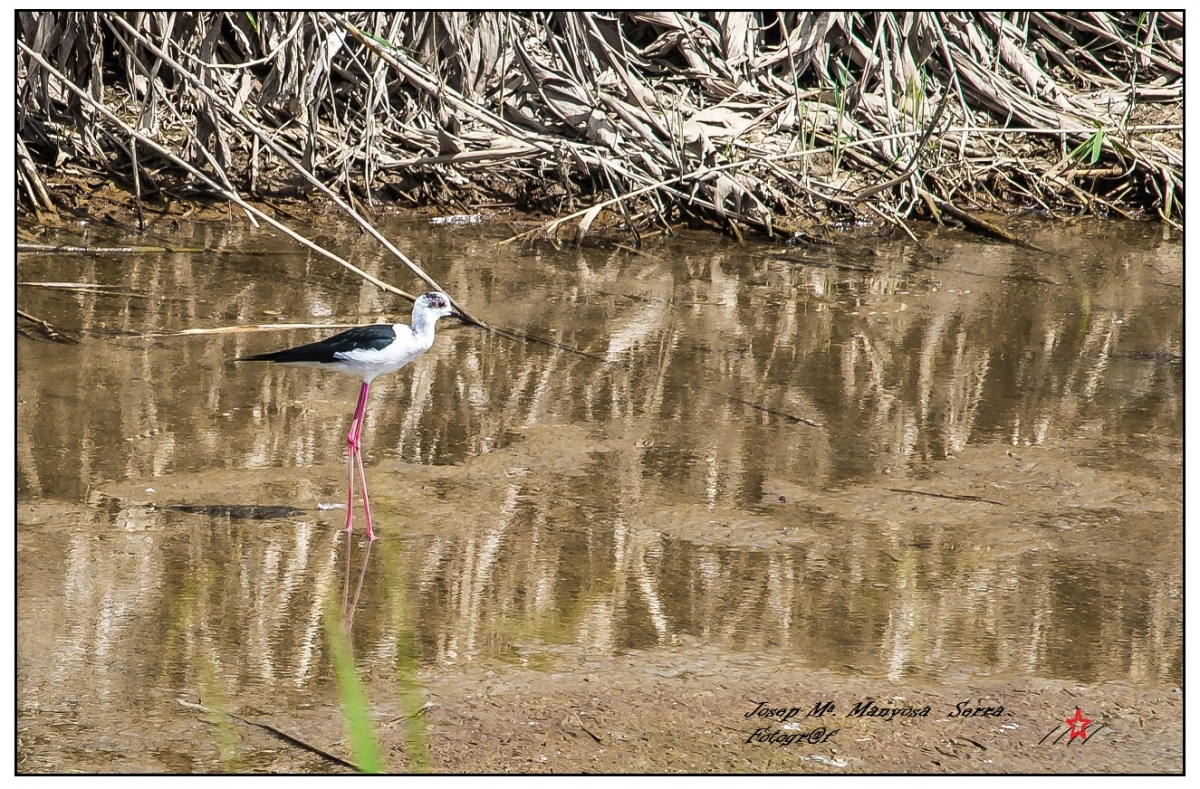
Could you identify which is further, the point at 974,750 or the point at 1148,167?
the point at 1148,167

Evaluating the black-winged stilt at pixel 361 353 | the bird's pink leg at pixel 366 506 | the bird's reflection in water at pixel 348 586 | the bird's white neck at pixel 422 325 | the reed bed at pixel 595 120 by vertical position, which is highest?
the reed bed at pixel 595 120

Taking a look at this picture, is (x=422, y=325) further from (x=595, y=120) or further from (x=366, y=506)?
(x=595, y=120)

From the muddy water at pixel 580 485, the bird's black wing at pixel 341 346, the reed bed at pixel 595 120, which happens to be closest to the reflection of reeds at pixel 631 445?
the muddy water at pixel 580 485

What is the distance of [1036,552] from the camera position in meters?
4.41

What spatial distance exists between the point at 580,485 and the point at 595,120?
4390 millimetres

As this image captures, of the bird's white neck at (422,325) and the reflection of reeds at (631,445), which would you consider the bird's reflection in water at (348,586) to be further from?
the bird's white neck at (422,325)

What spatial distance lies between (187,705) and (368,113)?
5687mm

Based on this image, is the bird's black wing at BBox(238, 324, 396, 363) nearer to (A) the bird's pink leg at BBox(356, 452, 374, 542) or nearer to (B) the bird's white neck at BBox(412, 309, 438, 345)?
(B) the bird's white neck at BBox(412, 309, 438, 345)

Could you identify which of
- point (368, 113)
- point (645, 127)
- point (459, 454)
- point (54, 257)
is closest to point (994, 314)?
point (645, 127)

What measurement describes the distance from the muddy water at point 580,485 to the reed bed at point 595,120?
0.96 metres

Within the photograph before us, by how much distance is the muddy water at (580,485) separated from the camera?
3732 millimetres

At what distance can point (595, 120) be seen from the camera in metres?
8.79

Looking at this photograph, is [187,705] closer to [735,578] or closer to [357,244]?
[735,578]

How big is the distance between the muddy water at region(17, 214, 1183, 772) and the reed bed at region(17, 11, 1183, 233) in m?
0.96
